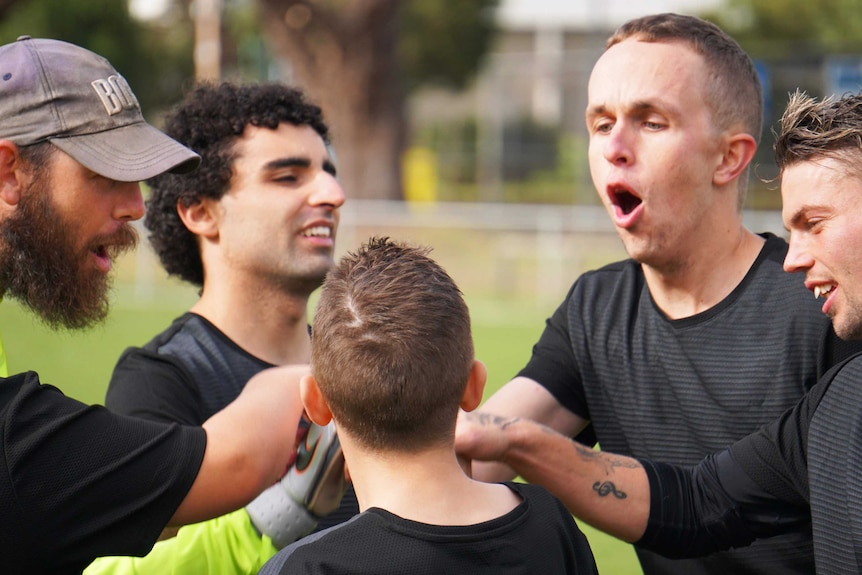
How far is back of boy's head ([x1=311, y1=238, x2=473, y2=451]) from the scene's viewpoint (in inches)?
90.4

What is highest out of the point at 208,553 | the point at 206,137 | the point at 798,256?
the point at 206,137

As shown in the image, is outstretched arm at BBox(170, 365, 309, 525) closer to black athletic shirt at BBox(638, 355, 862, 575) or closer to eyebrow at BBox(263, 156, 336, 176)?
black athletic shirt at BBox(638, 355, 862, 575)

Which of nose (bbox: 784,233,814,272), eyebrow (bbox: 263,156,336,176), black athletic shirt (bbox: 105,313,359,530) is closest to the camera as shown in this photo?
nose (bbox: 784,233,814,272)

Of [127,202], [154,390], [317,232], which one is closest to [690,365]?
[317,232]

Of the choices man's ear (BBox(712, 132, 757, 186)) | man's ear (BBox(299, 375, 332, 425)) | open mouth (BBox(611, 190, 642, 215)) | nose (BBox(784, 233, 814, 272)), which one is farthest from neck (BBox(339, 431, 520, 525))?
man's ear (BBox(712, 132, 757, 186))

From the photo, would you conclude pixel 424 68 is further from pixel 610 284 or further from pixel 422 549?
pixel 422 549

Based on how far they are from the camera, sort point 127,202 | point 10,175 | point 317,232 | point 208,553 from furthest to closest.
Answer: point 317,232 → point 208,553 → point 127,202 → point 10,175

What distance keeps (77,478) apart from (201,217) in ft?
6.04

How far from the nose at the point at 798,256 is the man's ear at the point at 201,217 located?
2.11 metres

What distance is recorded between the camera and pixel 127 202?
9.59ft

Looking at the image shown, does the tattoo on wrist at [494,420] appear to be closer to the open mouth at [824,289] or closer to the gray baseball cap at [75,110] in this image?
the open mouth at [824,289]

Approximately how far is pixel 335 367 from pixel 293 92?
2.19 meters

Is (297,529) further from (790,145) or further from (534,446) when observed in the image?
(790,145)

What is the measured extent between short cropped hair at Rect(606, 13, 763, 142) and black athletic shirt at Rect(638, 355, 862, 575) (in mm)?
1113
